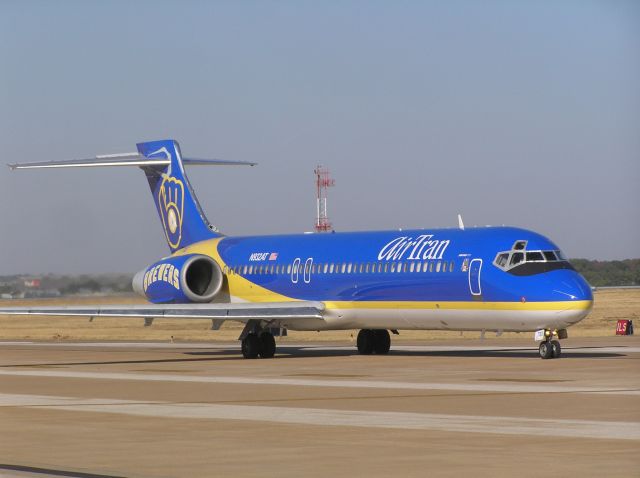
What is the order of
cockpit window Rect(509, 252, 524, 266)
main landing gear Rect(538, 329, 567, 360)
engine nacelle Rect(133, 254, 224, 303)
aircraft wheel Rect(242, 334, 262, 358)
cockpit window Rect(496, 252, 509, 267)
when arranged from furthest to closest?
1. engine nacelle Rect(133, 254, 224, 303)
2. aircraft wheel Rect(242, 334, 262, 358)
3. cockpit window Rect(496, 252, 509, 267)
4. cockpit window Rect(509, 252, 524, 266)
5. main landing gear Rect(538, 329, 567, 360)

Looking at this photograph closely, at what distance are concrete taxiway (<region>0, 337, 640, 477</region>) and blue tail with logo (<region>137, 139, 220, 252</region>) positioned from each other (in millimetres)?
10317

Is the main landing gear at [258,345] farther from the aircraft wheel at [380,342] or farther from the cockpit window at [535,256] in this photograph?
the cockpit window at [535,256]

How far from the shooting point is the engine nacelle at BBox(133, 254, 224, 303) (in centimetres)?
4144

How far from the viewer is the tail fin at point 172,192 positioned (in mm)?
44750

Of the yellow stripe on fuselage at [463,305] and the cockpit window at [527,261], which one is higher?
the cockpit window at [527,261]

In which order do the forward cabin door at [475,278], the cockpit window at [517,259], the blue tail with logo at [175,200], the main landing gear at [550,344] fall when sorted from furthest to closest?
the blue tail with logo at [175,200], the forward cabin door at [475,278], the cockpit window at [517,259], the main landing gear at [550,344]

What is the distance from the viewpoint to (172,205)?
45.1 m

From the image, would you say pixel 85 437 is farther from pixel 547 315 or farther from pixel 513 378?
pixel 547 315

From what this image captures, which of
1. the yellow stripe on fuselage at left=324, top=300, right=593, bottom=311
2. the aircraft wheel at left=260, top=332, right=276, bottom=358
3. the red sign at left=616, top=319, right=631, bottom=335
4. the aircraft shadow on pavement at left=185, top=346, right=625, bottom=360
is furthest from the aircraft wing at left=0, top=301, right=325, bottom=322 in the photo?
the red sign at left=616, top=319, right=631, bottom=335

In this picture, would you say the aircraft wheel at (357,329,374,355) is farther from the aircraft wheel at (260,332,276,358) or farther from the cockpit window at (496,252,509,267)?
the cockpit window at (496,252,509,267)

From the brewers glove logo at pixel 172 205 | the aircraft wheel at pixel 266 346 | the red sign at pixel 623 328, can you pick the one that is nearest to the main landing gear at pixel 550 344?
the aircraft wheel at pixel 266 346

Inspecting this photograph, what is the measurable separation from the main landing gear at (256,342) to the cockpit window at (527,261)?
28.1 ft

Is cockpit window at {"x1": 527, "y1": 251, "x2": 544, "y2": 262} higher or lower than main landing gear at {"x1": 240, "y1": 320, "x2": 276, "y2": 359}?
higher

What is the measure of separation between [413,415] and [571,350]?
61.3ft
